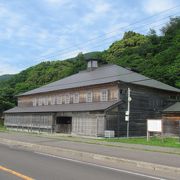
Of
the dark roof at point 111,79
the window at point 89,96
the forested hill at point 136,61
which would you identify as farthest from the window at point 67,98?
the forested hill at point 136,61

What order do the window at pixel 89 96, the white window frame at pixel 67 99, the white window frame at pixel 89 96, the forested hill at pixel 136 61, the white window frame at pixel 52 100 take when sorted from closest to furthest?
the white window frame at pixel 89 96 → the window at pixel 89 96 → the white window frame at pixel 67 99 → the white window frame at pixel 52 100 → the forested hill at pixel 136 61

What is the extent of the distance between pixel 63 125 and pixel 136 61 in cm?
3208

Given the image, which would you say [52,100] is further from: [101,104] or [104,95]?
[101,104]

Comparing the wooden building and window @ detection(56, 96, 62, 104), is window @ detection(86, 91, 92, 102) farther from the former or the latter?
window @ detection(56, 96, 62, 104)

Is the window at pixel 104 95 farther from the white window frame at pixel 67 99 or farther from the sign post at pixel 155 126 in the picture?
the sign post at pixel 155 126

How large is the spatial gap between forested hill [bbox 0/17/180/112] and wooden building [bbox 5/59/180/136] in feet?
47.9

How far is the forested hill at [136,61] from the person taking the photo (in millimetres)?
63319

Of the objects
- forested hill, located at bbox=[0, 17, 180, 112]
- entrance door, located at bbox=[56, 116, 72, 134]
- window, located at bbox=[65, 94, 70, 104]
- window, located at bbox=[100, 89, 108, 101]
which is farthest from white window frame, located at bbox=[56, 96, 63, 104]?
forested hill, located at bbox=[0, 17, 180, 112]

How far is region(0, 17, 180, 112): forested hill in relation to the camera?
63.3 metres

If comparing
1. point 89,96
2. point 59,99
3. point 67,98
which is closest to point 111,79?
point 89,96

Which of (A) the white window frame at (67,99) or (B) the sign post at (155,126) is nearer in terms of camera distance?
(B) the sign post at (155,126)

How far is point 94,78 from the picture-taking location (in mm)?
46719

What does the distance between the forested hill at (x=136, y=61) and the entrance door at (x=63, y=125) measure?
21.8m

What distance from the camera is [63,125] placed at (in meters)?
46.1
